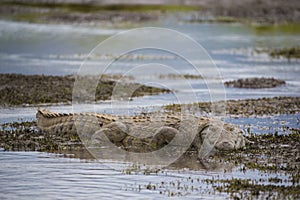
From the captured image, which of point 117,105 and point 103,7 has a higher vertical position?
point 103,7

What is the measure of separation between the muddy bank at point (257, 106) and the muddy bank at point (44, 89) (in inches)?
128

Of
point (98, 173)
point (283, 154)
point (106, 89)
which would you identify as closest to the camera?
point (98, 173)

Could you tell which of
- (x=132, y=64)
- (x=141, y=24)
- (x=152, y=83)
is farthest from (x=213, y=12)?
(x=152, y=83)

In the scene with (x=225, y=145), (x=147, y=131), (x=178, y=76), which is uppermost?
(x=178, y=76)

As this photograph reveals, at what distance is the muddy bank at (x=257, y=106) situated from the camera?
19.8m

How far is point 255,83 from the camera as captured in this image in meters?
26.3

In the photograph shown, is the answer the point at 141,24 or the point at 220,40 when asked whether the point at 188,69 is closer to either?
the point at 220,40

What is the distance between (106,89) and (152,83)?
312cm

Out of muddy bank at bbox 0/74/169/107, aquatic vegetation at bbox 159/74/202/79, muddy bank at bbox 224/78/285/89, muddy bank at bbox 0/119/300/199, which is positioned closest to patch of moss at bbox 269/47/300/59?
aquatic vegetation at bbox 159/74/202/79

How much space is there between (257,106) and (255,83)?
5.64 m

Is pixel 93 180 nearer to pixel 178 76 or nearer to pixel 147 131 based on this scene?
pixel 147 131

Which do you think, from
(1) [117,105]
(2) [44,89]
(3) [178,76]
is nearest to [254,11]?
(3) [178,76]

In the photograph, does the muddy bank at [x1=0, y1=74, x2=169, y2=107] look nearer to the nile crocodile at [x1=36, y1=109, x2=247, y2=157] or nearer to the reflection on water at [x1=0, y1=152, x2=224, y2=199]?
the nile crocodile at [x1=36, y1=109, x2=247, y2=157]

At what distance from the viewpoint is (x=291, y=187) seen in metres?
12.0
